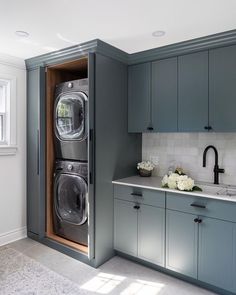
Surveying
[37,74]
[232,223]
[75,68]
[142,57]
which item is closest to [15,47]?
[37,74]

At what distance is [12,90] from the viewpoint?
3.12 m

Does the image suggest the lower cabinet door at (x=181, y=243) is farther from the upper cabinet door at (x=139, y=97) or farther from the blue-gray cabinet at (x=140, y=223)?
the upper cabinet door at (x=139, y=97)

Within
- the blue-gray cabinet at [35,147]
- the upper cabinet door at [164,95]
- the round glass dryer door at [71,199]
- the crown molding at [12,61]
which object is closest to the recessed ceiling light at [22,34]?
the blue-gray cabinet at [35,147]

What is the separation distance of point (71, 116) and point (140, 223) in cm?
143

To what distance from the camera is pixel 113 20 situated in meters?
2.04

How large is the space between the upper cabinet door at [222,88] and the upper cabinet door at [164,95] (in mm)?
393

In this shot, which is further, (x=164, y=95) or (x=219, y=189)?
(x=164, y=95)

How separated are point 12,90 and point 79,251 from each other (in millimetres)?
2143

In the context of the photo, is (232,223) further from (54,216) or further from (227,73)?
(54,216)

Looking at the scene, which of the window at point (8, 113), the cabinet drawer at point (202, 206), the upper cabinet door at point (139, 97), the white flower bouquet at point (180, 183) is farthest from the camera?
the window at point (8, 113)

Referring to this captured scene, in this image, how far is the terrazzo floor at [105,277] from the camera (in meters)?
2.20

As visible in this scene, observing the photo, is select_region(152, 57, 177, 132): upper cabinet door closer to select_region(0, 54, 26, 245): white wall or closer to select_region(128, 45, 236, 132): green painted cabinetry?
select_region(128, 45, 236, 132): green painted cabinetry

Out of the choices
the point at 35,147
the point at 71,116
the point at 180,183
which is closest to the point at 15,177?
the point at 35,147

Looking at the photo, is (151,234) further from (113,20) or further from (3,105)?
(3,105)
